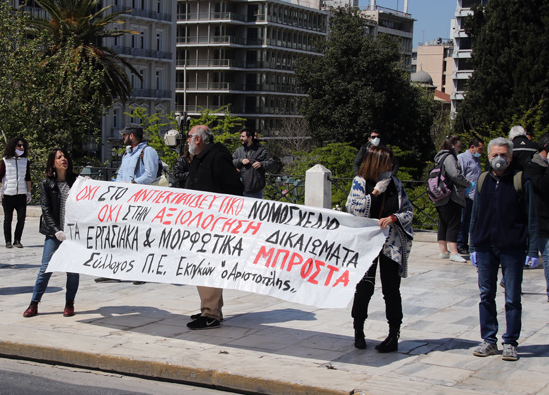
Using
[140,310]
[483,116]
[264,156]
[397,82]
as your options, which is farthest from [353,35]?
[140,310]

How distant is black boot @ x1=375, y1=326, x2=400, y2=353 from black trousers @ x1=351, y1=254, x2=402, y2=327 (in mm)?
62

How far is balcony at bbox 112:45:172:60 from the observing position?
7819 centimetres

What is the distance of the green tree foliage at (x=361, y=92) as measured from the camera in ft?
158

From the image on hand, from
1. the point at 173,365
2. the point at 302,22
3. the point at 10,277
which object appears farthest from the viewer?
the point at 302,22

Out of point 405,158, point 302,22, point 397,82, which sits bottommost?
point 405,158

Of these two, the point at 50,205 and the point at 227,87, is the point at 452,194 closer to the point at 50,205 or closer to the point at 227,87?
the point at 50,205

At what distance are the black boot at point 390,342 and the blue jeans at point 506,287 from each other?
76 cm

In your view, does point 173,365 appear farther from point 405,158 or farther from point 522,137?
point 405,158

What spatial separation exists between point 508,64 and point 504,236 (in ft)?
112

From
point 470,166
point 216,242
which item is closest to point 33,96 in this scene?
point 470,166

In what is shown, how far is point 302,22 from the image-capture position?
112 m

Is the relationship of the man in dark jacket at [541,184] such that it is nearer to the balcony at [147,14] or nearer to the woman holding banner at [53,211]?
the woman holding banner at [53,211]

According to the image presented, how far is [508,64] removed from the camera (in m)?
38.5

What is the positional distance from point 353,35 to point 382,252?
43.4m
